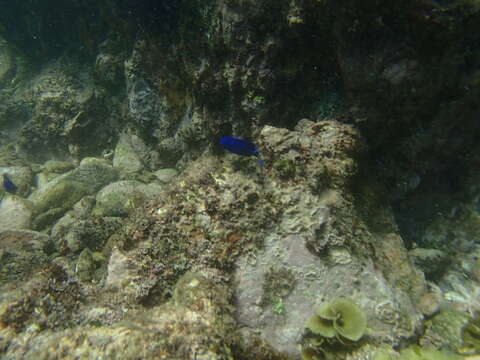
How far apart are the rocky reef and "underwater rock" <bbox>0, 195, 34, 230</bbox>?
1046mm

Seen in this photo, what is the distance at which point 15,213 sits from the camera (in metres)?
6.19

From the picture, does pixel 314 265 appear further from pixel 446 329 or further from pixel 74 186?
pixel 74 186

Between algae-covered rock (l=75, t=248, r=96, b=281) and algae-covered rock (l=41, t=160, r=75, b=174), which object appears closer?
algae-covered rock (l=75, t=248, r=96, b=281)

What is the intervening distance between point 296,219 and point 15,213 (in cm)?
642

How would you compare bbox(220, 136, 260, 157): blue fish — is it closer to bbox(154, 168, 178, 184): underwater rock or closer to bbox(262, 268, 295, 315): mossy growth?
bbox(262, 268, 295, 315): mossy growth

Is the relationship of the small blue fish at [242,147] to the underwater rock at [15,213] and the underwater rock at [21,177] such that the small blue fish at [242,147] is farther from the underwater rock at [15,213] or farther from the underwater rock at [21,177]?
the underwater rock at [21,177]

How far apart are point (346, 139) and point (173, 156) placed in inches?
166

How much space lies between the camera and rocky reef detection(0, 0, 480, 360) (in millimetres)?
2545

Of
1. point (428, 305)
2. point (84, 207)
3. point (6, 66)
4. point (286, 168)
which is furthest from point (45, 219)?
point (6, 66)

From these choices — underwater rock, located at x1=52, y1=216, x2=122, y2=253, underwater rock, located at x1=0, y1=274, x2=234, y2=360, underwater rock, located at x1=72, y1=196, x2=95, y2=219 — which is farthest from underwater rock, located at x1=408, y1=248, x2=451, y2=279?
underwater rock, located at x1=72, y1=196, x2=95, y2=219

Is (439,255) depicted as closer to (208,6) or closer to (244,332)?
(244,332)

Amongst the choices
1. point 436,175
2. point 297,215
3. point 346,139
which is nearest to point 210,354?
point 297,215

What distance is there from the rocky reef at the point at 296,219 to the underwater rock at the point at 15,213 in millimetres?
1046

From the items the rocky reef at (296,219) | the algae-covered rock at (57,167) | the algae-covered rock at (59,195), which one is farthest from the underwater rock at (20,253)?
the algae-covered rock at (57,167)
